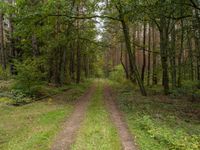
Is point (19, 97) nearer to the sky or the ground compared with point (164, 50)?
nearer to the ground

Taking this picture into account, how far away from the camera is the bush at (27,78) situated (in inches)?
719

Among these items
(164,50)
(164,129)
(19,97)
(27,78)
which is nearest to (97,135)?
(164,129)

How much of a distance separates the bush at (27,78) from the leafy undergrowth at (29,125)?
2922 millimetres

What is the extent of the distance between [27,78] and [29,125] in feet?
26.8

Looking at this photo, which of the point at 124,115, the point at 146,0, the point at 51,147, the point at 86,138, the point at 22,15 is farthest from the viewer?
the point at 22,15

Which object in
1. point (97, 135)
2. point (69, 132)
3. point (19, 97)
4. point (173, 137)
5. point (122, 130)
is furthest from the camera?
point (19, 97)

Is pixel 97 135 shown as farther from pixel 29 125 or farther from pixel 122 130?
pixel 29 125

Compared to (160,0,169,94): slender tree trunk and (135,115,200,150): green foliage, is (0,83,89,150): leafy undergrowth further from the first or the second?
(160,0,169,94): slender tree trunk

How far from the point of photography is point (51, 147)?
801 cm

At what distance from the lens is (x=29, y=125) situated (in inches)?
424

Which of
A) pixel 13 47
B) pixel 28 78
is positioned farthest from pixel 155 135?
pixel 13 47

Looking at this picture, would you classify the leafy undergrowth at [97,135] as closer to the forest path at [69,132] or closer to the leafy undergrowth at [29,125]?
the forest path at [69,132]

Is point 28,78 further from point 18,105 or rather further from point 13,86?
point 18,105

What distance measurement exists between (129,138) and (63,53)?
2037 centimetres
